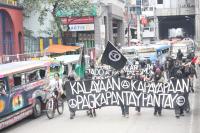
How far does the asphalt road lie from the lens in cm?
1580

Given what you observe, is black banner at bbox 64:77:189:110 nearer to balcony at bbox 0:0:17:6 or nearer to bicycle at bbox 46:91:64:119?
bicycle at bbox 46:91:64:119

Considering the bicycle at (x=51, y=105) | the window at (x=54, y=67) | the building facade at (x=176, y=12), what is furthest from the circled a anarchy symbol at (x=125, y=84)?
the building facade at (x=176, y=12)

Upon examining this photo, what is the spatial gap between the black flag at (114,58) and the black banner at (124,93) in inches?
46.3

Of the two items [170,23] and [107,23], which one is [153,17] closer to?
[170,23]

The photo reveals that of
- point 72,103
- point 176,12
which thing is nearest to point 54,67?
point 72,103

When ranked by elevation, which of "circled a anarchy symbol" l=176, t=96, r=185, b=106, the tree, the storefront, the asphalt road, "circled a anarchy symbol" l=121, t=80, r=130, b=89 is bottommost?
the asphalt road

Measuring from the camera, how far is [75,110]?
18.5m

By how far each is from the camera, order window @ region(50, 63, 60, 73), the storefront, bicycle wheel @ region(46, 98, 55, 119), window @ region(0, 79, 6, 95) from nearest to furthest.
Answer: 1. window @ region(0, 79, 6, 95)
2. bicycle wheel @ region(46, 98, 55, 119)
3. window @ region(50, 63, 60, 73)
4. the storefront

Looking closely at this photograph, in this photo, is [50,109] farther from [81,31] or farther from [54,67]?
[81,31]

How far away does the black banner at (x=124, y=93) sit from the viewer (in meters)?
17.7

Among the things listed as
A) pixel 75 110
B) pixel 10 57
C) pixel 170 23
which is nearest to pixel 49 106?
pixel 75 110

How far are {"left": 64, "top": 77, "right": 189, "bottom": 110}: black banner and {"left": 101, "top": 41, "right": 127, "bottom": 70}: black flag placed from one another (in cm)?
118

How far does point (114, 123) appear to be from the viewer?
17.0 m

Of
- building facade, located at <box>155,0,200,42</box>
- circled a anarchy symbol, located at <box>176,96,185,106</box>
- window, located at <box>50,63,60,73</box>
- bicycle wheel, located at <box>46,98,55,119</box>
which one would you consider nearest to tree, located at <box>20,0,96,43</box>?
window, located at <box>50,63,60,73</box>
